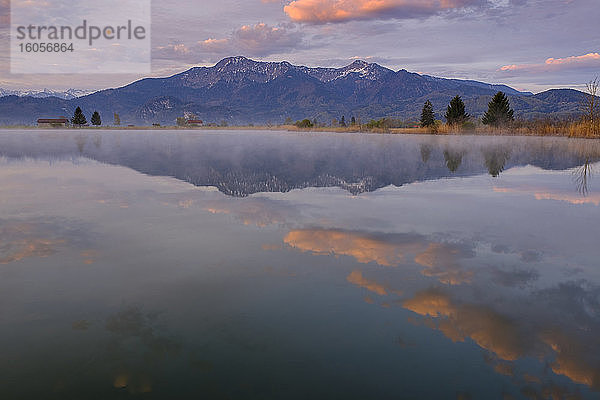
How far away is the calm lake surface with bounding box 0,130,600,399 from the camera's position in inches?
212

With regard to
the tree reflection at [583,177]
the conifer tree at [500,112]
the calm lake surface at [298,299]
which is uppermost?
the conifer tree at [500,112]

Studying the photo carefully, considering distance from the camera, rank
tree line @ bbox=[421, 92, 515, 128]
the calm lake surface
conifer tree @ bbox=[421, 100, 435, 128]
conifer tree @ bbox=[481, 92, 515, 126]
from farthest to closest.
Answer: conifer tree @ bbox=[421, 100, 435, 128] < tree line @ bbox=[421, 92, 515, 128] < conifer tree @ bbox=[481, 92, 515, 126] < the calm lake surface

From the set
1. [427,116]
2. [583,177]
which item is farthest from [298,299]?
[427,116]

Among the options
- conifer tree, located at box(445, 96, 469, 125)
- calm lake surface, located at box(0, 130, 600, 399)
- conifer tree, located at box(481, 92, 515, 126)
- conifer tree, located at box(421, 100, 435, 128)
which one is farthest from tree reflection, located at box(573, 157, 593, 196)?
conifer tree, located at box(421, 100, 435, 128)

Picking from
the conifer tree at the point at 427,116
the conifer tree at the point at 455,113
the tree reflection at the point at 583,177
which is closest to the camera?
the tree reflection at the point at 583,177

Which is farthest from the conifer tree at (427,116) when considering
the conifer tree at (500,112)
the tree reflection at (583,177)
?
the tree reflection at (583,177)

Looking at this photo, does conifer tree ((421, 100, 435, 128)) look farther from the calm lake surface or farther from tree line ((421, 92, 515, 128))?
the calm lake surface

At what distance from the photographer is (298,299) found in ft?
25.5

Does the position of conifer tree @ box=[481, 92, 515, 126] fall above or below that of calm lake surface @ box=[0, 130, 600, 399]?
above

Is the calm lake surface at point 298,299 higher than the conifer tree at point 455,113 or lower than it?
lower

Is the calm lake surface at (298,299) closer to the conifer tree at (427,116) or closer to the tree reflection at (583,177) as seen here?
the tree reflection at (583,177)

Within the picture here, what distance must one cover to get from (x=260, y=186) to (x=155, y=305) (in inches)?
572

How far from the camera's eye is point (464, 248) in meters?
11.1

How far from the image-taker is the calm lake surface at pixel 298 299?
539 cm
